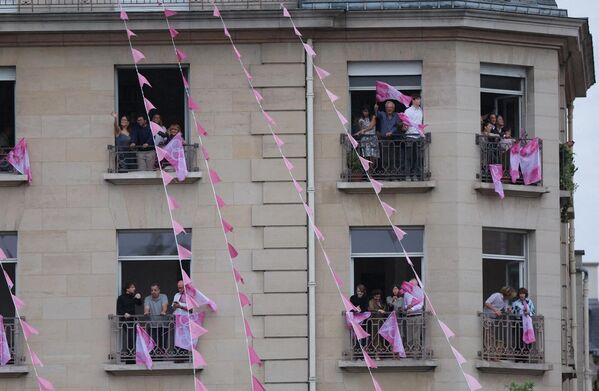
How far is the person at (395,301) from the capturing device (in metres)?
43.2

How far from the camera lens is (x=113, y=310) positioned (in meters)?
43.2

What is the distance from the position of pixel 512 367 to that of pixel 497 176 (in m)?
3.61

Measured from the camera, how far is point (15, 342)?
43.0 meters

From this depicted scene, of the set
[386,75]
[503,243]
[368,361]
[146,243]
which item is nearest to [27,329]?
[146,243]

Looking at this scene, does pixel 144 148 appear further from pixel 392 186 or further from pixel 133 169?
pixel 392 186

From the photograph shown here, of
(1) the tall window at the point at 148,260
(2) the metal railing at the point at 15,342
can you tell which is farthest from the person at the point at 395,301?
(2) the metal railing at the point at 15,342

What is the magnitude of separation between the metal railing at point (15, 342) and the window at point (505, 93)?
32.2 ft

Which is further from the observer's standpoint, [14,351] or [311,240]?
[311,240]

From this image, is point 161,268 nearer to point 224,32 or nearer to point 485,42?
point 224,32

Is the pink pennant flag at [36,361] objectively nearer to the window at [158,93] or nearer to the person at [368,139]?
the window at [158,93]

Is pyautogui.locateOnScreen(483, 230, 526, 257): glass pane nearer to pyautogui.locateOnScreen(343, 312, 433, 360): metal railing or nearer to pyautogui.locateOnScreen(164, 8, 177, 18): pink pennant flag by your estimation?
pyautogui.locateOnScreen(343, 312, 433, 360): metal railing

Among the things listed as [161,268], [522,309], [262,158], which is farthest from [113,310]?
[522,309]

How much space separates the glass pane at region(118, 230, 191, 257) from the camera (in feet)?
143

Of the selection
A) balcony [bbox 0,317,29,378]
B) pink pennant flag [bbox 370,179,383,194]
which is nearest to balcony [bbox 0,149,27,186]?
balcony [bbox 0,317,29,378]
